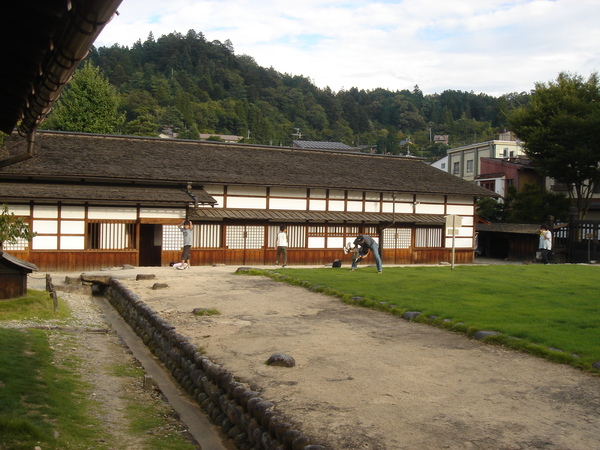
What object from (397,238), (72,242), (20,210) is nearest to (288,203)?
(397,238)

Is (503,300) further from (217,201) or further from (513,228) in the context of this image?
(513,228)

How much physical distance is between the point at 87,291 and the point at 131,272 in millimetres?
1611

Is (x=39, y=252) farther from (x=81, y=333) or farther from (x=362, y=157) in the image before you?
(x=362, y=157)

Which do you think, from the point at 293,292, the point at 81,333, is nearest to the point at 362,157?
the point at 293,292

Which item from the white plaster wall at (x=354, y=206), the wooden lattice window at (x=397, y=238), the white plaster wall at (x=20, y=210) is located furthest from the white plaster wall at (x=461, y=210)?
the white plaster wall at (x=20, y=210)

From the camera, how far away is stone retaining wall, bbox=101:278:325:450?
567cm

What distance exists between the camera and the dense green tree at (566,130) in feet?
113

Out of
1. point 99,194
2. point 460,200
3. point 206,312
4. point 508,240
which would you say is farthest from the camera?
point 508,240

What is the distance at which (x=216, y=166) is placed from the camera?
27141 mm

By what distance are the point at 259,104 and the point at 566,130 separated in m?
85.3

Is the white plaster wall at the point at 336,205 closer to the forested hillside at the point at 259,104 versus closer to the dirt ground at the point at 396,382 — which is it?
the dirt ground at the point at 396,382

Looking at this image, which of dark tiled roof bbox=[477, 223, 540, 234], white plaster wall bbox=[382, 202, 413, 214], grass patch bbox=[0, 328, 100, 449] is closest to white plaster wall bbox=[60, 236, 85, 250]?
grass patch bbox=[0, 328, 100, 449]

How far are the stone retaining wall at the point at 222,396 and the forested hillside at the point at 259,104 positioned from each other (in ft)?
234

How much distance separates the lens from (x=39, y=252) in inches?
A: 883
